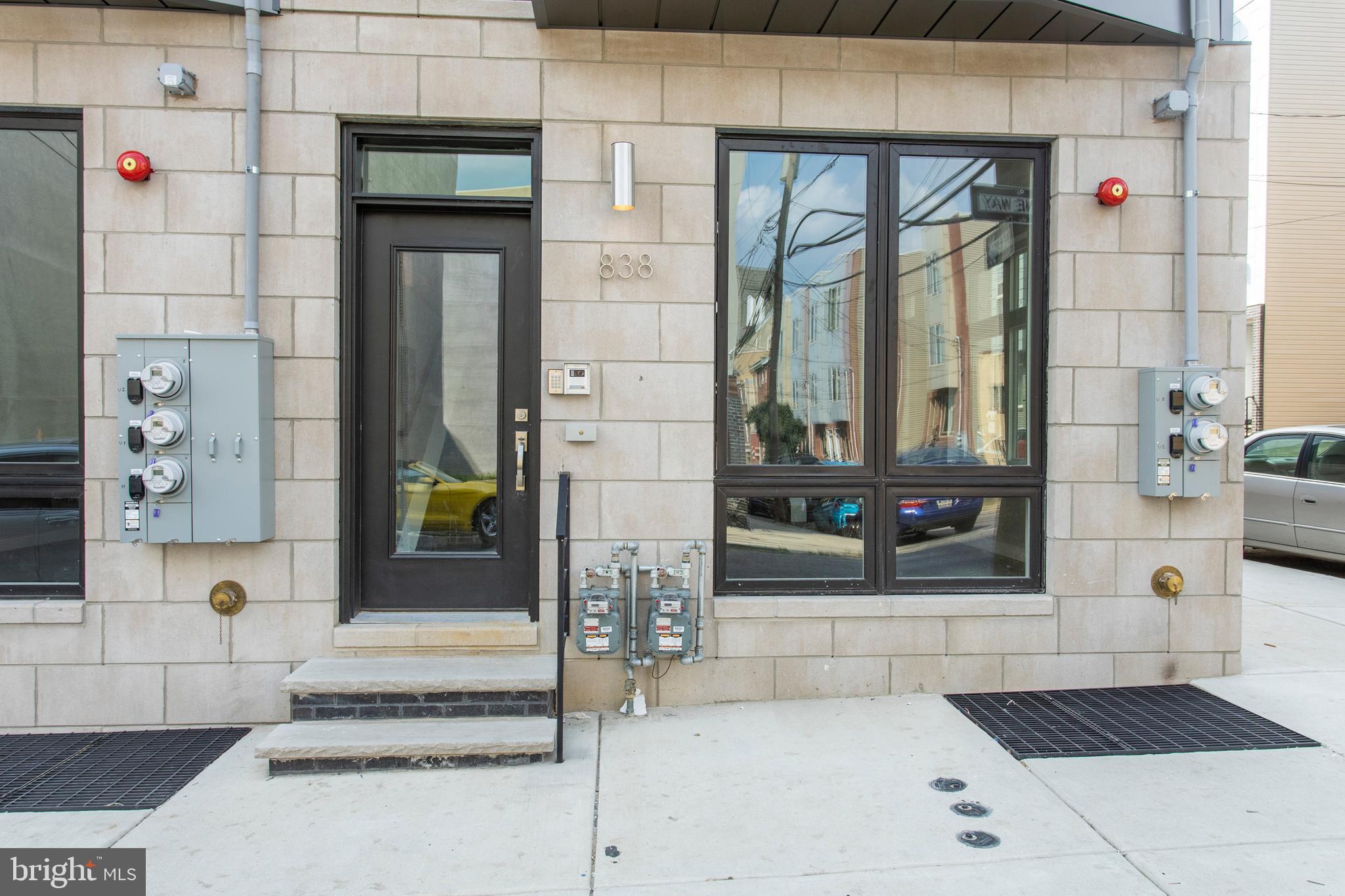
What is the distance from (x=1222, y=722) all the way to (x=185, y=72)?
602 centimetres

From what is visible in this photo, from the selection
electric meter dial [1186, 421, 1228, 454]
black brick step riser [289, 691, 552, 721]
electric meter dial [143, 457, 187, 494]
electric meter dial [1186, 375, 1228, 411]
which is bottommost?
black brick step riser [289, 691, 552, 721]

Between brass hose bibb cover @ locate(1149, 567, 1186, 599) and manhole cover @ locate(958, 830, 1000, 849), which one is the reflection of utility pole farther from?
brass hose bibb cover @ locate(1149, 567, 1186, 599)

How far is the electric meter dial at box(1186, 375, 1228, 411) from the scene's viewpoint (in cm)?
405

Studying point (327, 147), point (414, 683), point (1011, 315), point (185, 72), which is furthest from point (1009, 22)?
point (414, 683)

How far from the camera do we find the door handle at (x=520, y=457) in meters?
4.11

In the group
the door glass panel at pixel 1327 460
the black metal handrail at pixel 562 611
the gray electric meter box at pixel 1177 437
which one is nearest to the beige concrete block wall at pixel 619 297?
the gray electric meter box at pixel 1177 437

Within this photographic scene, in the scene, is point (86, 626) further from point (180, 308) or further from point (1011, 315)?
point (1011, 315)

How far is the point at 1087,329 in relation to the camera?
4230mm

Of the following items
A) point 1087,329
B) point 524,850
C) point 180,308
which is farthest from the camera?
point 1087,329

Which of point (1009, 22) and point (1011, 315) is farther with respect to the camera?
point (1011, 315)

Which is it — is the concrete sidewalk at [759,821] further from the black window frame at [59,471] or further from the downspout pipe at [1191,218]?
the downspout pipe at [1191,218]

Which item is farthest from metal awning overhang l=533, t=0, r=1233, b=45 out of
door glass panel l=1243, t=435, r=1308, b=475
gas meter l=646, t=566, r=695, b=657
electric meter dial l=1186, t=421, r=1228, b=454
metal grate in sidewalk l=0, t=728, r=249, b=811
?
door glass panel l=1243, t=435, r=1308, b=475

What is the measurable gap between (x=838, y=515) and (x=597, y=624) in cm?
145

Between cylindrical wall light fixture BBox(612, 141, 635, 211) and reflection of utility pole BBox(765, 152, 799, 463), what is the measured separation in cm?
89
